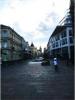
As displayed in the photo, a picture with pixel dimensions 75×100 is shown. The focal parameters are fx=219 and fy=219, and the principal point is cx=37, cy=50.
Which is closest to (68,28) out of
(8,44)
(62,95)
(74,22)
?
(8,44)

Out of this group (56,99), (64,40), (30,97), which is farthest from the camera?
(64,40)

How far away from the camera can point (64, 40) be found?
248ft

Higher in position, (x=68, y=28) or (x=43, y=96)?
(x=68, y=28)

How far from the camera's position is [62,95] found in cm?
1060

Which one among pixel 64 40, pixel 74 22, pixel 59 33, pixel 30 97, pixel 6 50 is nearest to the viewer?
pixel 30 97

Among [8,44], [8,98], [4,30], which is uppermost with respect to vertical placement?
[4,30]

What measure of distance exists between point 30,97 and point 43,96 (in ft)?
2.06

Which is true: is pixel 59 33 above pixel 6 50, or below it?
above

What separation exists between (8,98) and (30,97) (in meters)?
1.03

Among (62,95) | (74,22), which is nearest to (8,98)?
(62,95)

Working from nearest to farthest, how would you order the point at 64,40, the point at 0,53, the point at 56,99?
the point at 56,99
the point at 0,53
the point at 64,40

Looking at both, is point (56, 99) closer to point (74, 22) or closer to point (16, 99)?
point (16, 99)

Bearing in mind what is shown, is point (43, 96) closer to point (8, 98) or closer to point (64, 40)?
point (8, 98)

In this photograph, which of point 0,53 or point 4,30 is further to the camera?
point 4,30
